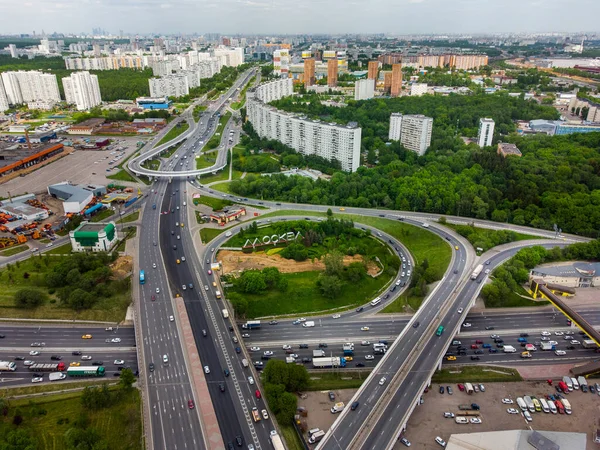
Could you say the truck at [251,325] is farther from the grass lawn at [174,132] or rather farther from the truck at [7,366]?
the grass lawn at [174,132]

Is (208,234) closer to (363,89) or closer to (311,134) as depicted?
(311,134)

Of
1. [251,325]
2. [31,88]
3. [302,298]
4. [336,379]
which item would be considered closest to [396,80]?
[302,298]

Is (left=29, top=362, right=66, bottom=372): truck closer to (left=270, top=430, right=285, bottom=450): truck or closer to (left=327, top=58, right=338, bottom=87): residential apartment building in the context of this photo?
(left=270, top=430, right=285, bottom=450): truck

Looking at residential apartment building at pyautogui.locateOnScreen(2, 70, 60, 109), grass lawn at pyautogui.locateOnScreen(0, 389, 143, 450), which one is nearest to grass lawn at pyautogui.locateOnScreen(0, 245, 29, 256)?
grass lawn at pyautogui.locateOnScreen(0, 389, 143, 450)

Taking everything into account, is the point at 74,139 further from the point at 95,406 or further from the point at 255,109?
the point at 95,406

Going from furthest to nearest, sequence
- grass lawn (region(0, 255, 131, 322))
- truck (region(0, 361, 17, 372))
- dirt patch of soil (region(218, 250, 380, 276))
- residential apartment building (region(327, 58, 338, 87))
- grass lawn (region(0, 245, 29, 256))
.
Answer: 1. residential apartment building (region(327, 58, 338, 87))
2. grass lawn (region(0, 245, 29, 256))
3. dirt patch of soil (region(218, 250, 380, 276))
4. grass lawn (region(0, 255, 131, 322))
5. truck (region(0, 361, 17, 372))

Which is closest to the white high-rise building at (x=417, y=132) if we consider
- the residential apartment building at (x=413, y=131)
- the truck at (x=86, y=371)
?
the residential apartment building at (x=413, y=131)
